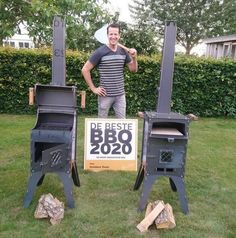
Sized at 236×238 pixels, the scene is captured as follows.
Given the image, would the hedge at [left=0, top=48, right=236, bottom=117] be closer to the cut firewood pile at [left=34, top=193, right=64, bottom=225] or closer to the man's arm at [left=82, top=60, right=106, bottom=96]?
the man's arm at [left=82, top=60, right=106, bottom=96]

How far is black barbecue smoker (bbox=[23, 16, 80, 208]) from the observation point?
3.21 meters

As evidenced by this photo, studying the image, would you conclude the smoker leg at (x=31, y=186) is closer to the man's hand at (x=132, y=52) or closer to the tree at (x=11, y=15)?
the man's hand at (x=132, y=52)

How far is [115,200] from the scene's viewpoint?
11.7ft

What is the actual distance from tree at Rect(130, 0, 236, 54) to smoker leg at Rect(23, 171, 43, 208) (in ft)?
105

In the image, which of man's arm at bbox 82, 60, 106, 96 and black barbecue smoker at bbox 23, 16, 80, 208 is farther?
man's arm at bbox 82, 60, 106, 96

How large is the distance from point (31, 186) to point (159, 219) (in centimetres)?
119

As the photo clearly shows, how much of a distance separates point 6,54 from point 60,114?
4.14m

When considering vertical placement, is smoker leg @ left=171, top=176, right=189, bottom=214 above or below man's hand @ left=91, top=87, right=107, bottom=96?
below

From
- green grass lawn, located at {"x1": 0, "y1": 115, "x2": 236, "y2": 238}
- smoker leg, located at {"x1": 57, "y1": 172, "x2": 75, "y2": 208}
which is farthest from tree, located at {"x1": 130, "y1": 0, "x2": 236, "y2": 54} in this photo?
smoker leg, located at {"x1": 57, "y1": 172, "x2": 75, "y2": 208}

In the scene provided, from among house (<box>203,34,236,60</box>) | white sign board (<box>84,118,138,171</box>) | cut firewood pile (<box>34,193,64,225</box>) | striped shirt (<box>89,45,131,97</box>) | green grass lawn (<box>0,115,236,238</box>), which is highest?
house (<box>203,34,236,60</box>)

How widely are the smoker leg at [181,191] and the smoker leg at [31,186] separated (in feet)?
4.00

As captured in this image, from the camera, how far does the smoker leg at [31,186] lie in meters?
3.27

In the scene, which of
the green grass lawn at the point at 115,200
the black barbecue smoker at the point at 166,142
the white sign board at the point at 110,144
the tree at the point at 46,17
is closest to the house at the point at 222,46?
the tree at the point at 46,17

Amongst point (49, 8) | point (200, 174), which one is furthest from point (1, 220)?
point (49, 8)
